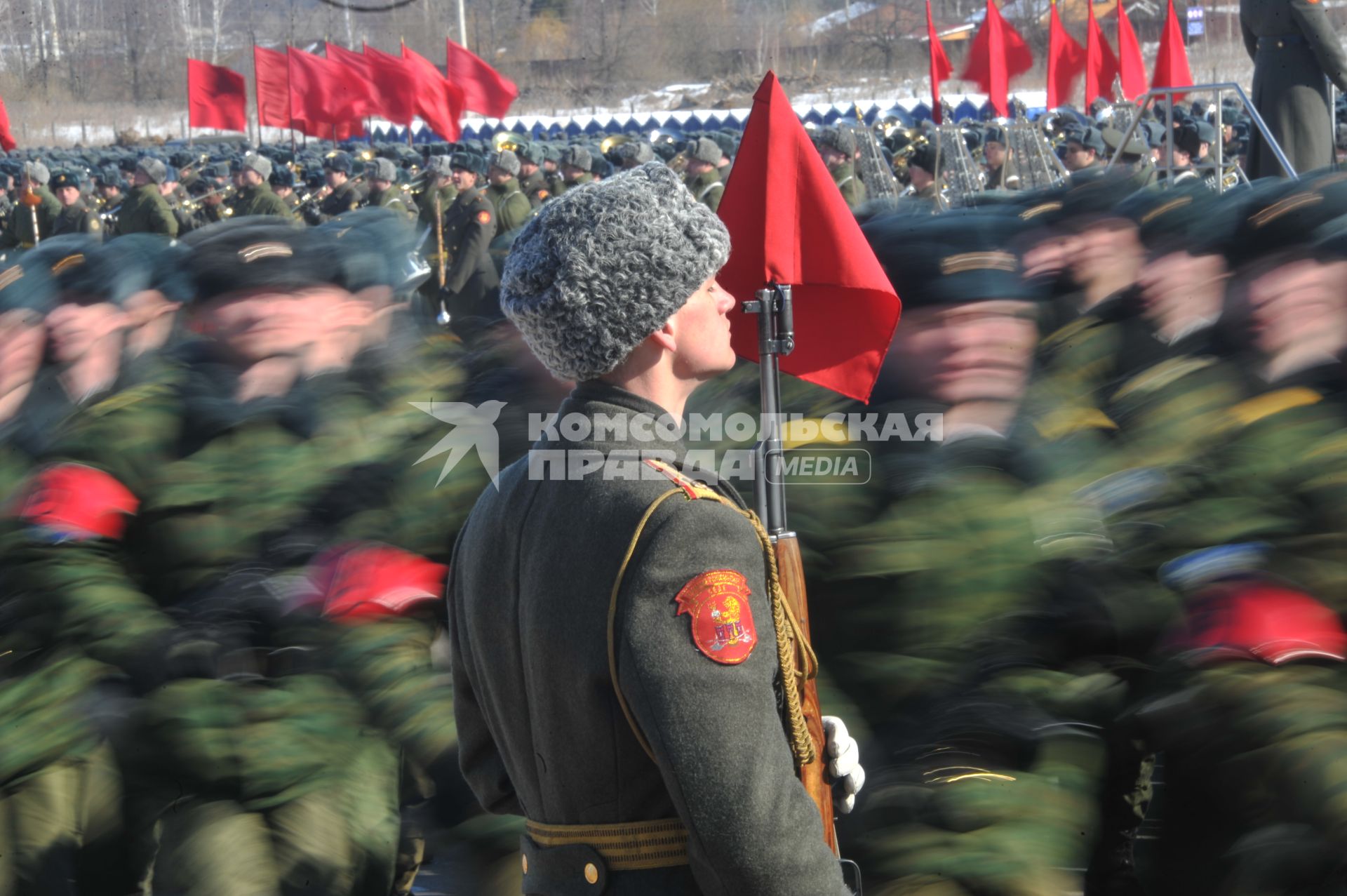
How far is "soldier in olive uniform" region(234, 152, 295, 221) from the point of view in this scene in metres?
14.6

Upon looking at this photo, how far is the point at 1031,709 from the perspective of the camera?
2.60 meters

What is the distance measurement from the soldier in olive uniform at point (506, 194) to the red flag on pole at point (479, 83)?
8.82 m

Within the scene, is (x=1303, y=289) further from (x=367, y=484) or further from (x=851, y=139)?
(x=851, y=139)

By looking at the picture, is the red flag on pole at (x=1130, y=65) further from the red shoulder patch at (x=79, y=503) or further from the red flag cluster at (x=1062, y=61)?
the red shoulder patch at (x=79, y=503)

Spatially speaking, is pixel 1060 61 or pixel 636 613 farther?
pixel 1060 61

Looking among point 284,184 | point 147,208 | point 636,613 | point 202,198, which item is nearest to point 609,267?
point 636,613

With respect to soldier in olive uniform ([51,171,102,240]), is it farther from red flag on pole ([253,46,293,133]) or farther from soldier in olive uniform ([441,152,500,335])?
red flag on pole ([253,46,293,133])

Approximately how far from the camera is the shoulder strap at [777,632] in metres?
1.44

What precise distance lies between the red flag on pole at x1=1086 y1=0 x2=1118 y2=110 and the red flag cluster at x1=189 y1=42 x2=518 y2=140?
26.4 ft

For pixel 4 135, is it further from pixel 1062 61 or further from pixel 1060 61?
pixel 1062 61

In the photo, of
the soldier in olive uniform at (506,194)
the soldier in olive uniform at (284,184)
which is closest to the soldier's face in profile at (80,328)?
the soldier in olive uniform at (506,194)

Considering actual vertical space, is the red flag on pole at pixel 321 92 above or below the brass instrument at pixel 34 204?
above

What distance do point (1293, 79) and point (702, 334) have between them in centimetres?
728

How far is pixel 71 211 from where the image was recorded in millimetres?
15477
